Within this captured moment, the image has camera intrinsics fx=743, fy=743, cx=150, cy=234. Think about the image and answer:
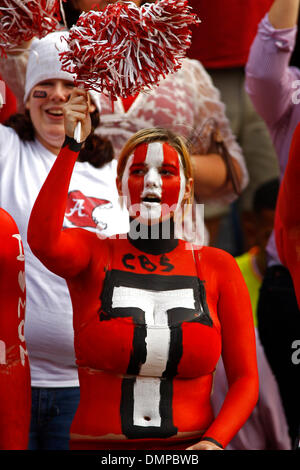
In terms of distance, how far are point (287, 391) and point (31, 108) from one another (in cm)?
111

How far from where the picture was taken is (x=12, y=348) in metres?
1.40

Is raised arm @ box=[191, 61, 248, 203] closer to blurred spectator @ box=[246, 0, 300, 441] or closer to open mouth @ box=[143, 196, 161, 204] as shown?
blurred spectator @ box=[246, 0, 300, 441]

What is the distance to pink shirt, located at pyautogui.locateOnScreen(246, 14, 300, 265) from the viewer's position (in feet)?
6.28

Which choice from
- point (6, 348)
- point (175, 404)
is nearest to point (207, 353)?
point (175, 404)

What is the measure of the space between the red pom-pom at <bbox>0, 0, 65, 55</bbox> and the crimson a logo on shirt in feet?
1.38

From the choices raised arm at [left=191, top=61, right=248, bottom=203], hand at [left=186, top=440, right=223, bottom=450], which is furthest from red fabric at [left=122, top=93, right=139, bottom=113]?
hand at [left=186, top=440, right=223, bottom=450]

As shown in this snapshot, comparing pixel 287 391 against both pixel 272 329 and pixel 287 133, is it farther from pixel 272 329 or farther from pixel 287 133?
pixel 287 133

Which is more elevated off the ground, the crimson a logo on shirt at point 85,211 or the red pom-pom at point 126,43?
the red pom-pom at point 126,43

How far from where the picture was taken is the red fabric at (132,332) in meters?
1.32

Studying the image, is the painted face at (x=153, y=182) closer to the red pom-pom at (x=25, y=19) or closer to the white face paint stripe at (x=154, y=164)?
the white face paint stripe at (x=154, y=164)

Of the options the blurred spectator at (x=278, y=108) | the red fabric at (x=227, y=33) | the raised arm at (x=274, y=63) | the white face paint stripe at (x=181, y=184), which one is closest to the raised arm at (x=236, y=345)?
the white face paint stripe at (x=181, y=184)

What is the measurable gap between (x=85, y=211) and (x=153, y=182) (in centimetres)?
30

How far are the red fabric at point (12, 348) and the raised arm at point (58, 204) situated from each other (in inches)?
4.5

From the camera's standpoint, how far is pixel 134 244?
1.44m
